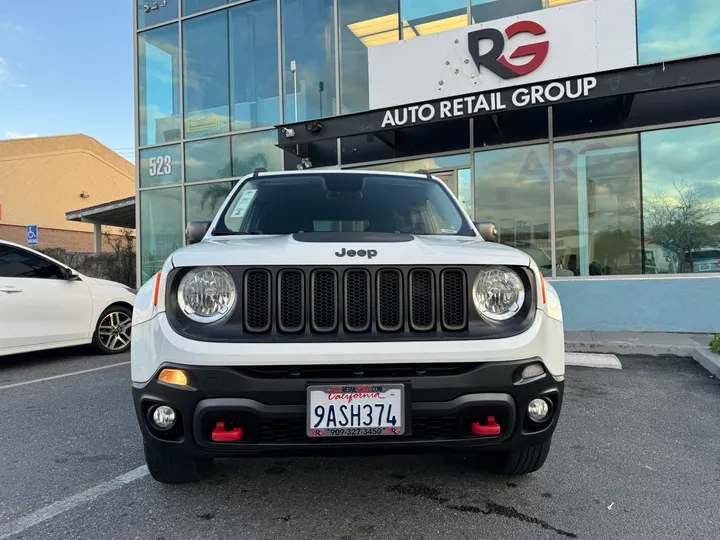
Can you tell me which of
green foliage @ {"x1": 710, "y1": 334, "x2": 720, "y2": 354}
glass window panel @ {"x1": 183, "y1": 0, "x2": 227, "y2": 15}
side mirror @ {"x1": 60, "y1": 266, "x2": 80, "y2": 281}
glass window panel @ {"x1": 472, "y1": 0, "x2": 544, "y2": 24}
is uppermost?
glass window panel @ {"x1": 183, "y1": 0, "x2": 227, "y2": 15}

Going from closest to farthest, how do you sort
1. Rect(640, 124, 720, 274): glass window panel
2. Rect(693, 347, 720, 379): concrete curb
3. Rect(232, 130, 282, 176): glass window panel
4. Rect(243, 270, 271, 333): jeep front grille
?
Rect(243, 270, 271, 333): jeep front grille → Rect(693, 347, 720, 379): concrete curb → Rect(640, 124, 720, 274): glass window panel → Rect(232, 130, 282, 176): glass window panel

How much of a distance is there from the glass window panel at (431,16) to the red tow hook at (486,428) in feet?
27.1

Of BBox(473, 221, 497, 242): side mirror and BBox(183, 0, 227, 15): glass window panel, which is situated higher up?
BBox(183, 0, 227, 15): glass window panel

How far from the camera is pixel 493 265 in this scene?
226 cm

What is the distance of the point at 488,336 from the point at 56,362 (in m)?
6.05

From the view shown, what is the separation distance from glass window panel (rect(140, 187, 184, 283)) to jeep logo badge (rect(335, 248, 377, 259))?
32.9 ft

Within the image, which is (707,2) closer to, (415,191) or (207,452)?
(415,191)

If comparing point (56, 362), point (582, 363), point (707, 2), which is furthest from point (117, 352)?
point (707, 2)

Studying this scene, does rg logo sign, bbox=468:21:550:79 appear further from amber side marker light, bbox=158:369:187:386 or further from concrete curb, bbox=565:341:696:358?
amber side marker light, bbox=158:369:187:386

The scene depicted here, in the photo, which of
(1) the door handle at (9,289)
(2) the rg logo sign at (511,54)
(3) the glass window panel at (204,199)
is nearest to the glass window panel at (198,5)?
(3) the glass window panel at (204,199)

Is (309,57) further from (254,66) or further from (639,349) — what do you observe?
(639,349)

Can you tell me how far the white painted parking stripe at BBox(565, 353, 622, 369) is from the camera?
222 inches

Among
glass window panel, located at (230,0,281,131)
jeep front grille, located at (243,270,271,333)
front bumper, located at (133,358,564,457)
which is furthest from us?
glass window panel, located at (230,0,281,131)

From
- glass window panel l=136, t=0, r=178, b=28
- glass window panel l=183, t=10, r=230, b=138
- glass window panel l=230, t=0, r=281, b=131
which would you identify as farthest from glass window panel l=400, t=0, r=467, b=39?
glass window panel l=136, t=0, r=178, b=28
